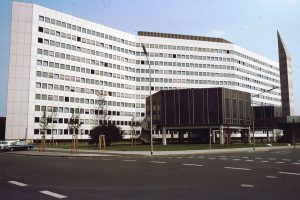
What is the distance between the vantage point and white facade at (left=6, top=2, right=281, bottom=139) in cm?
8419

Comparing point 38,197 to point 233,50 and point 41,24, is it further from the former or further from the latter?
point 233,50

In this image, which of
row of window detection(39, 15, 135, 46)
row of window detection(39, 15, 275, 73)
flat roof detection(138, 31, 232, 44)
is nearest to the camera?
row of window detection(39, 15, 135, 46)

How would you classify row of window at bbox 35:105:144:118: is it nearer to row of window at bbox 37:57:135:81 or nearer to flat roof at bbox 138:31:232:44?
row of window at bbox 37:57:135:81

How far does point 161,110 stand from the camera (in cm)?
6769

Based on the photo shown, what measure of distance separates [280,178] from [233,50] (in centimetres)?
11486

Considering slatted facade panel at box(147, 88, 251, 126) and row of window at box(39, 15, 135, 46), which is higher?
row of window at box(39, 15, 135, 46)

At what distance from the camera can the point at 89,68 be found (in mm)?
98312

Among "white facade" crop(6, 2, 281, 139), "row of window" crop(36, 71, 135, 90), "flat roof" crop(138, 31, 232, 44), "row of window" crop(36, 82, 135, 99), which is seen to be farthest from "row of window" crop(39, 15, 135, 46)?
"row of window" crop(36, 82, 135, 99)

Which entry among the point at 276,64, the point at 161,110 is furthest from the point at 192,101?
the point at 276,64

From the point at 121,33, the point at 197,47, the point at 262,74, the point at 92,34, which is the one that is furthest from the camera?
the point at 262,74

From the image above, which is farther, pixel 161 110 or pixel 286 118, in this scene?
pixel 286 118

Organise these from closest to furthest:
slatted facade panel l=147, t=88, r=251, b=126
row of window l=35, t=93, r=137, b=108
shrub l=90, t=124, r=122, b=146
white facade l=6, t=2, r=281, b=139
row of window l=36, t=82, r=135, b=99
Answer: shrub l=90, t=124, r=122, b=146 < slatted facade panel l=147, t=88, r=251, b=126 < white facade l=6, t=2, r=281, b=139 < row of window l=35, t=93, r=137, b=108 < row of window l=36, t=82, r=135, b=99

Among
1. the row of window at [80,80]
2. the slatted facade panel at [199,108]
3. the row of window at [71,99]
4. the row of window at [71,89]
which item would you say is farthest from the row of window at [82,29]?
the slatted facade panel at [199,108]

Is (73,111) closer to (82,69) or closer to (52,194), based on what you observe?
(82,69)
